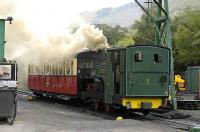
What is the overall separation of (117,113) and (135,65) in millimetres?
3355

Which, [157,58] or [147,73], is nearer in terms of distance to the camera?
[147,73]

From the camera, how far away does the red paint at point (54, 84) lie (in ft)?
86.1

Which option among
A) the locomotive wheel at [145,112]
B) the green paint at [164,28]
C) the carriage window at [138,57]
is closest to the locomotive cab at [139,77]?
the carriage window at [138,57]

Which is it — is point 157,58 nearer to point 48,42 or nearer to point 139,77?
point 139,77

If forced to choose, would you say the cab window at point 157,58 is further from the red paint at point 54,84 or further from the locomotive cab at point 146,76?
the red paint at point 54,84

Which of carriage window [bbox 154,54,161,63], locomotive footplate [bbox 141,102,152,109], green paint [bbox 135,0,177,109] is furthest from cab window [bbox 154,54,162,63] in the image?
green paint [bbox 135,0,177,109]

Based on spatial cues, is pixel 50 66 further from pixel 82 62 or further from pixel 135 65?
pixel 135 65

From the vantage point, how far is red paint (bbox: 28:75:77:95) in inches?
1033

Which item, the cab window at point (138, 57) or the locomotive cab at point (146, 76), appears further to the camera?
the cab window at point (138, 57)

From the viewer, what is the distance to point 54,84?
97.5 feet

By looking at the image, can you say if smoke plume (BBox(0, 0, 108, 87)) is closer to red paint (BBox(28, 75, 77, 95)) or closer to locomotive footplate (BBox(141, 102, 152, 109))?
red paint (BBox(28, 75, 77, 95))

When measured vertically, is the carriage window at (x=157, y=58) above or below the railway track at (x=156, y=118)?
above

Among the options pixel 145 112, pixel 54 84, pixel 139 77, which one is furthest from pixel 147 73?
pixel 54 84

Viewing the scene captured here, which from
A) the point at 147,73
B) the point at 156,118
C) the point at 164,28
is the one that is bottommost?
→ the point at 156,118
